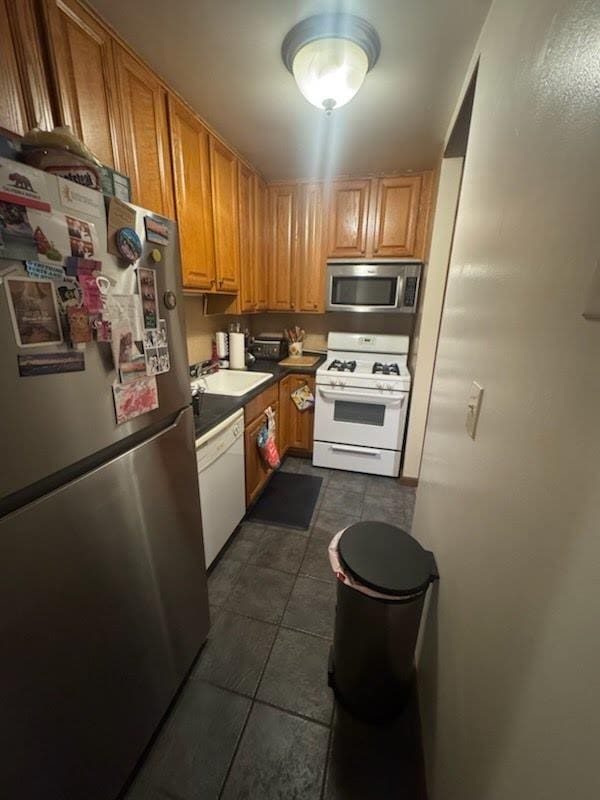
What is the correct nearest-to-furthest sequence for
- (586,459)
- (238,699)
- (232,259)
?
1. (586,459)
2. (238,699)
3. (232,259)

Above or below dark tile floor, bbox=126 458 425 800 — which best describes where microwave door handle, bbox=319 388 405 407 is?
above

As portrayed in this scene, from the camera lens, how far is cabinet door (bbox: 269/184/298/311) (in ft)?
8.54

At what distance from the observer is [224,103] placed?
1.61 m

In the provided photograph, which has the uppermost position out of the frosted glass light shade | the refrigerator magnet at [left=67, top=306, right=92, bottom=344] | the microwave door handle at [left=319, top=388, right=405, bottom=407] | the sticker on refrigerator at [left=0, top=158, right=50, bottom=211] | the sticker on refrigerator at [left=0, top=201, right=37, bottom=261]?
the frosted glass light shade

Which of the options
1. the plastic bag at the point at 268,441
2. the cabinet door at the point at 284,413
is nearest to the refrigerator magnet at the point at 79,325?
the plastic bag at the point at 268,441

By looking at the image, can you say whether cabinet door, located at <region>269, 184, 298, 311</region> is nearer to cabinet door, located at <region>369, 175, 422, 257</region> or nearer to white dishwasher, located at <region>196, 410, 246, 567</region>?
cabinet door, located at <region>369, 175, 422, 257</region>

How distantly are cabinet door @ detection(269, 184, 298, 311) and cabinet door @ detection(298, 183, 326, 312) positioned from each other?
68 millimetres

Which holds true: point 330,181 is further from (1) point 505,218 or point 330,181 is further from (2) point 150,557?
(2) point 150,557

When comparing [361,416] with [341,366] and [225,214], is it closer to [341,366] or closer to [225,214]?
[341,366]

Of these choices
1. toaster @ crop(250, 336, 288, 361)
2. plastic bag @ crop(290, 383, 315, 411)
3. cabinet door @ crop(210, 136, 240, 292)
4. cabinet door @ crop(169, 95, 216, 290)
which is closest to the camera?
cabinet door @ crop(169, 95, 216, 290)

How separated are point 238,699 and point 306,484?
1492 mm

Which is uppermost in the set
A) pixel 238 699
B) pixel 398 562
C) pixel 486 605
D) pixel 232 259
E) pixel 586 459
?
pixel 232 259

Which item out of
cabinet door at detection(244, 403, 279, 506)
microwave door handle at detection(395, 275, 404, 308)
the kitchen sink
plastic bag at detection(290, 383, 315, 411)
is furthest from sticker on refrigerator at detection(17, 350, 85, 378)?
microwave door handle at detection(395, 275, 404, 308)

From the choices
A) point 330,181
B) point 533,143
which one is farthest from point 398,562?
point 330,181
